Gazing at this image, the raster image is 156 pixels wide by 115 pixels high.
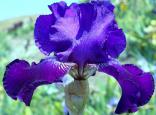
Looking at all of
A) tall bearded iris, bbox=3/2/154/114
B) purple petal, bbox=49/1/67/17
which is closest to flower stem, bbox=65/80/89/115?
tall bearded iris, bbox=3/2/154/114

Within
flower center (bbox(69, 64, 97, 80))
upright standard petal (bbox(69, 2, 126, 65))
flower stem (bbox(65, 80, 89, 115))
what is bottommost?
flower stem (bbox(65, 80, 89, 115))

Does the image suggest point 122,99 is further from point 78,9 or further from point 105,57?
point 78,9

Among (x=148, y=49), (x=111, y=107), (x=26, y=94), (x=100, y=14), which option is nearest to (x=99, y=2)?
(x=100, y=14)

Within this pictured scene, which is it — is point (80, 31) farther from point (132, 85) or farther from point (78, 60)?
point (132, 85)

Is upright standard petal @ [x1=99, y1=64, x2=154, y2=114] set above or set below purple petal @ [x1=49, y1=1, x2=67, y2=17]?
below

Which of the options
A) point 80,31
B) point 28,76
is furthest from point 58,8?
point 28,76

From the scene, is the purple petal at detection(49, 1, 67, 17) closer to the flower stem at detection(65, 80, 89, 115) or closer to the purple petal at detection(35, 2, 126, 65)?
the purple petal at detection(35, 2, 126, 65)

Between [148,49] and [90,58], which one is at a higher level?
[90,58]

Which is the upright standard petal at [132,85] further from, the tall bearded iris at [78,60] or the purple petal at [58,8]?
the purple petal at [58,8]

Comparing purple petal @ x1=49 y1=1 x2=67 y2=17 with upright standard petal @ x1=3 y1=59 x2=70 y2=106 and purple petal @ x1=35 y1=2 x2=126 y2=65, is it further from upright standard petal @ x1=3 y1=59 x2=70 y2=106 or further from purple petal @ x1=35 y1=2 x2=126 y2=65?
upright standard petal @ x1=3 y1=59 x2=70 y2=106
